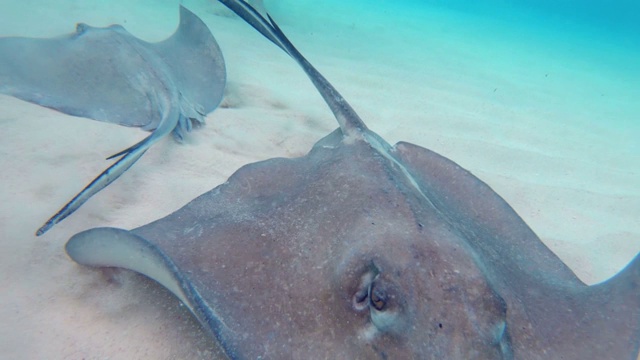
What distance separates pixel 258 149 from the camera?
5055mm

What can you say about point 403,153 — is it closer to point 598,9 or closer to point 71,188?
point 71,188

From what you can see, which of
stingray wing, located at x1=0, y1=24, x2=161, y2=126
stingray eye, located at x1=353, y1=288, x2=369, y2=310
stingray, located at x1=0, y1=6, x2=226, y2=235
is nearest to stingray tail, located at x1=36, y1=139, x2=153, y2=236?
stingray, located at x1=0, y1=6, x2=226, y2=235

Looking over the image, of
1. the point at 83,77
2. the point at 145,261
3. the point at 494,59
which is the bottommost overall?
the point at 83,77

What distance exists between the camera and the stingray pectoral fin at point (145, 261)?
1892mm

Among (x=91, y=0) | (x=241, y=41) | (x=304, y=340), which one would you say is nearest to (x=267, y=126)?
(x=304, y=340)

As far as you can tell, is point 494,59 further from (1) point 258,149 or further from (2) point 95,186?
(2) point 95,186

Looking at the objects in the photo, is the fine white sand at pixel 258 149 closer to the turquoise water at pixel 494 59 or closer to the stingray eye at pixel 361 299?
the turquoise water at pixel 494 59

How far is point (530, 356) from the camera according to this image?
1.98m

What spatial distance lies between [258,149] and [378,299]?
3.49 metres

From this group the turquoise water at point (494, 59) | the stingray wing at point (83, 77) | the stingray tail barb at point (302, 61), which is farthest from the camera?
the turquoise water at point (494, 59)

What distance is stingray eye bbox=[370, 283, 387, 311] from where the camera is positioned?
1845 mm

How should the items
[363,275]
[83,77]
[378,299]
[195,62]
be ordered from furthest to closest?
[195,62] < [83,77] < [363,275] < [378,299]

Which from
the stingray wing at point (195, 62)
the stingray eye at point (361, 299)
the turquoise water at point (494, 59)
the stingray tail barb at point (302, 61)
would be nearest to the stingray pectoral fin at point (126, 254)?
the stingray eye at point (361, 299)

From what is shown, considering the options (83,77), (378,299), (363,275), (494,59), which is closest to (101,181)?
(363,275)
